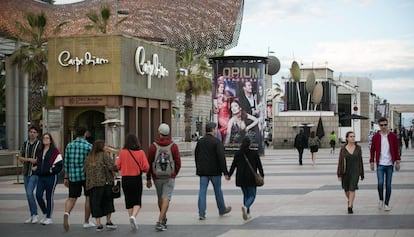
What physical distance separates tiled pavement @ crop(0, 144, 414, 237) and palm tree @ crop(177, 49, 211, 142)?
→ 1342 inches

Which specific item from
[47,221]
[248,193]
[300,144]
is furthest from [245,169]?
[300,144]

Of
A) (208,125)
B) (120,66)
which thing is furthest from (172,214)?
(120,66)

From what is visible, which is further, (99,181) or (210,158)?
(210,158)

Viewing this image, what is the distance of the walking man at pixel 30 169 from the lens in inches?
540

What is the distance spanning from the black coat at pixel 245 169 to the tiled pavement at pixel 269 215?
62cm

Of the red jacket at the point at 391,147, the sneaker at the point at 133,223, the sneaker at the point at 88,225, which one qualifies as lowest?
the sneaker at the point at 88,225

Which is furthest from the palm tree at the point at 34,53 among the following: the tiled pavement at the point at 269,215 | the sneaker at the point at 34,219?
the sneaker at the point at 34,219

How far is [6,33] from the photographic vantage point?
158ft

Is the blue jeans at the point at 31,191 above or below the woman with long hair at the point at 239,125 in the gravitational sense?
below

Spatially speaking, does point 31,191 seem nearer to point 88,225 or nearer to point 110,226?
point 88,225

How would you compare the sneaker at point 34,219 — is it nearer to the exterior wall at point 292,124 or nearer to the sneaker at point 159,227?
the sneaker at point 159,227

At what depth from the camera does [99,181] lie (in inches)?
500

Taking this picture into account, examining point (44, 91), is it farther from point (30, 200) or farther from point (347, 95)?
point (347, 95)

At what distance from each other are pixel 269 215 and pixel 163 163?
2498 millimetres
